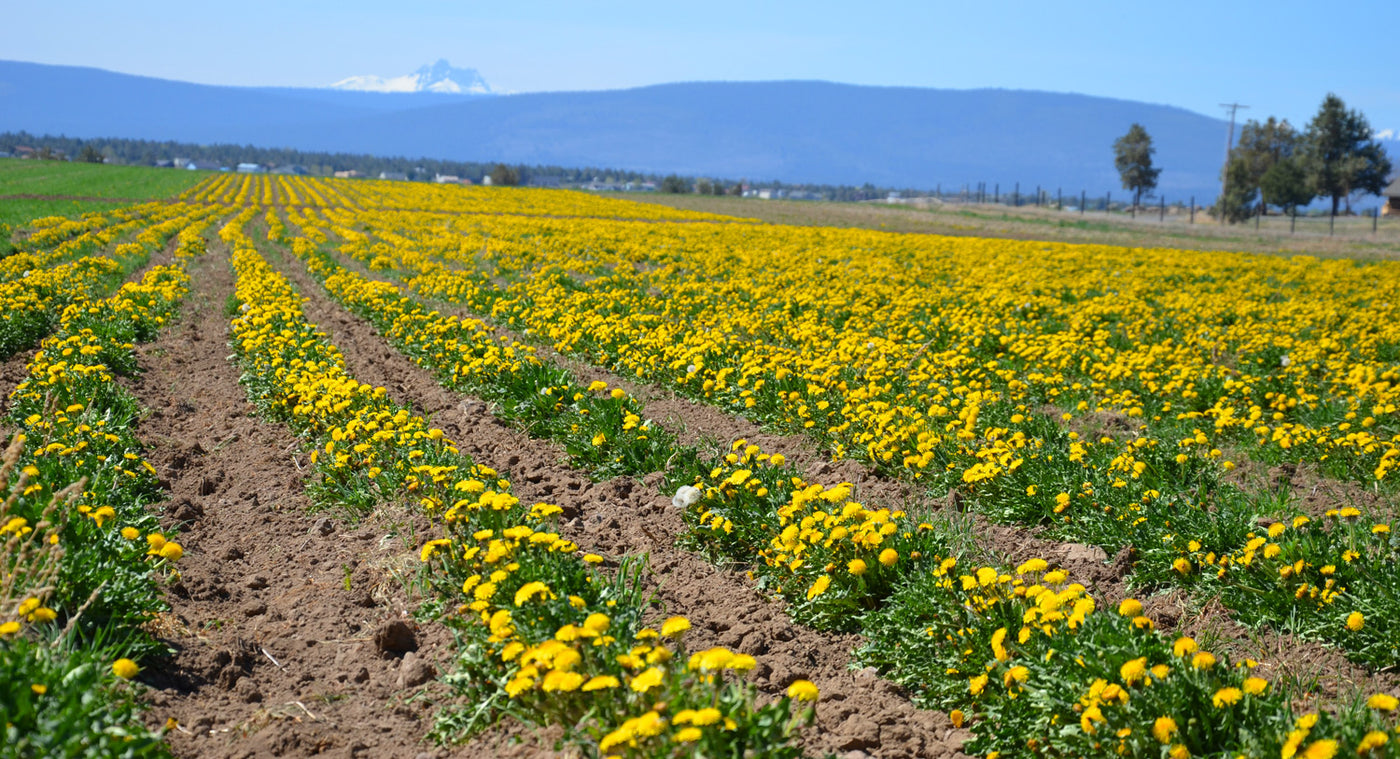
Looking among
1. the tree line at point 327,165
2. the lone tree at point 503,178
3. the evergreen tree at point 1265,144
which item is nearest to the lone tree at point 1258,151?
the evergreen tree at point 1265,144

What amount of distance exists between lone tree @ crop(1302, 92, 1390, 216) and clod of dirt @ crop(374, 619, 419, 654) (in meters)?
72.1

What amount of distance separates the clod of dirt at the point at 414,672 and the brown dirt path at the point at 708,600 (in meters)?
1.12

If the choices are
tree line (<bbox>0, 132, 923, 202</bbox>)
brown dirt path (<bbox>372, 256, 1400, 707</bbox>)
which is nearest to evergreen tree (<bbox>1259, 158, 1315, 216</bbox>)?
brown dirt path (<bbox>372, 256, 1400, 707</bbox>)

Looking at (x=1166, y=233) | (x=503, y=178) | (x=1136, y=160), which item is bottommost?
(x=1166, y=233)

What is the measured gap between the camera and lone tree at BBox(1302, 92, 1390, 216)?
60.6 metres

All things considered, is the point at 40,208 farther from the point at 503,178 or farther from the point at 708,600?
the point at 503,178

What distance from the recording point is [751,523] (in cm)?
527

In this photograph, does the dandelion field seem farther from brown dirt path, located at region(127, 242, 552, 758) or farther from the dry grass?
the dry grass

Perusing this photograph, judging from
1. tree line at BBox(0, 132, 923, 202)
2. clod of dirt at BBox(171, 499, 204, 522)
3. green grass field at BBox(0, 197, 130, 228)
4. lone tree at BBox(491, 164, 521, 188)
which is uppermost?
tree line at BBox(0, 132, 923, 202)

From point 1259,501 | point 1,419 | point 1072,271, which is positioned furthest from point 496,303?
point 1072,271

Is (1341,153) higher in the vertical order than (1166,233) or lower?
higher

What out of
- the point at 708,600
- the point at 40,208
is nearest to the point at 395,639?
the point at 708,600

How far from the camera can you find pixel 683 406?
27.9 feet

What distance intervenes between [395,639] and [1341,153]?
250ft
